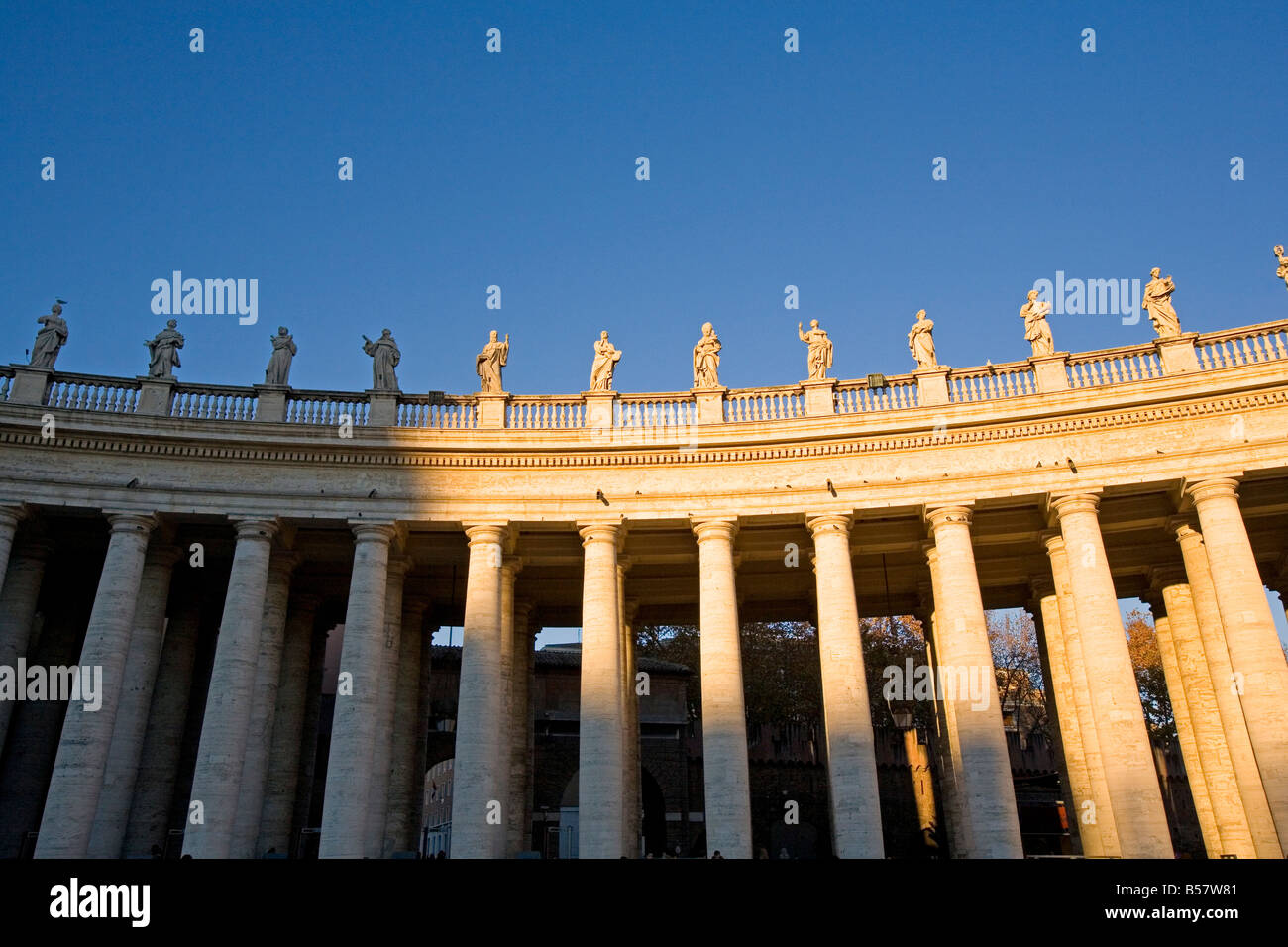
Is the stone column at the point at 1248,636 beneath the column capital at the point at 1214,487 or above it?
beneath

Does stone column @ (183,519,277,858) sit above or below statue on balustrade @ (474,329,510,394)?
below

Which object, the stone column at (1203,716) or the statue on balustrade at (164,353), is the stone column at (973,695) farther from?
the statue on balustrade at (164,353)

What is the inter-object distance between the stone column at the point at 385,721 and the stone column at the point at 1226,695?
82.3 ft

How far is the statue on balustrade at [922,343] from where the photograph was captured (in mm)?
32281

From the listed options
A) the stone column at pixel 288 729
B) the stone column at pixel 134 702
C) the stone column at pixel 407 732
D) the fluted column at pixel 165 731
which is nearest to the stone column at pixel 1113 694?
the stone column at pixel 407 732

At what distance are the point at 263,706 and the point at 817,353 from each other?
71.3 feet

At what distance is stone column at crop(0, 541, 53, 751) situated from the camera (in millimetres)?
29281

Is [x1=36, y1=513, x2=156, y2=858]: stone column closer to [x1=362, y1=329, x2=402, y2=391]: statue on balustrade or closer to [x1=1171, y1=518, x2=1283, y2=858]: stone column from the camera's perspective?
[x1=362, y1=329, x2=402, y2=391]: statue on balustrade

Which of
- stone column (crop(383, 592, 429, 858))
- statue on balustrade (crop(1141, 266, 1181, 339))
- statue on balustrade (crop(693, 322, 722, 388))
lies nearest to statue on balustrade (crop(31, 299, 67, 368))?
stone column (crop(383, 592, 429, 858))

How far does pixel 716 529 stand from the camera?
1205 inches

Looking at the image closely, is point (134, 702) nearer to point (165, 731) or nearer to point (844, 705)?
point (165, 731)

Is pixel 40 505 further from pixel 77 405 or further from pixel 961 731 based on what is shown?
pixel 961 731

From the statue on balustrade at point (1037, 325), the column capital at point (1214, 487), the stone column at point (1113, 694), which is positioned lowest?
the stone column at point (1113, 694)

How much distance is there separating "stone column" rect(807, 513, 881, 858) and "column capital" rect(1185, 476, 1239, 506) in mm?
10048
